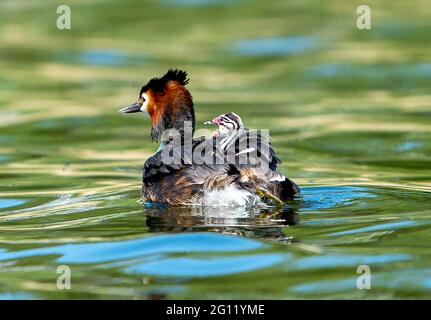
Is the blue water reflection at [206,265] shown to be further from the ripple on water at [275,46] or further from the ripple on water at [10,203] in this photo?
the ripple on water at [275,46]

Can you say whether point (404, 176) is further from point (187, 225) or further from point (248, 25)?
point (248, 25)

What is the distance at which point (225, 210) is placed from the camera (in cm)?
997

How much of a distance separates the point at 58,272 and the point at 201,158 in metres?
2.16

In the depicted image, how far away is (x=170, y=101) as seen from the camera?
11.1 m

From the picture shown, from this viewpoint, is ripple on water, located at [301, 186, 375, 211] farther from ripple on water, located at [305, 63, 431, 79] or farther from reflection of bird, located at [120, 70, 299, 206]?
ripple on water, located at [305, 63, 431, 79]

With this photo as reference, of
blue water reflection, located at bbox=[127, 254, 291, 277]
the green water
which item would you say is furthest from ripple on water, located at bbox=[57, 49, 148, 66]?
blue water reflection, located at bbox=[127, 254, 291, 277]

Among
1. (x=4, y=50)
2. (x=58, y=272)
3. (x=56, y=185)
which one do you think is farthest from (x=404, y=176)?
(x=4, y=50)

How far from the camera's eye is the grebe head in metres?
11.0

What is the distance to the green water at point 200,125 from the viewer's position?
8.22 meters

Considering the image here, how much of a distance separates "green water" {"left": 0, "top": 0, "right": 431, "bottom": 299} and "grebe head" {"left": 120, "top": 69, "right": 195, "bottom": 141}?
0.85 metres

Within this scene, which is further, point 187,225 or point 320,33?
point 320,33

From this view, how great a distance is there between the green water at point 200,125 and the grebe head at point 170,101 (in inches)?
33.3

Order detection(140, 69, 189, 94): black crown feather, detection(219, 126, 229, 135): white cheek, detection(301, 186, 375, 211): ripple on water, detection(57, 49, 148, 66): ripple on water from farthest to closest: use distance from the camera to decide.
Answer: detection(57, 49, 148, 66): ripple on water
detection(140, 69, 189, 94): black crown feather
detection(219, 126, 229, 135): white cheek
detection(301, 186, 375, 211): ripple on water

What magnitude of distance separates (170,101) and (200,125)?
4375mm
